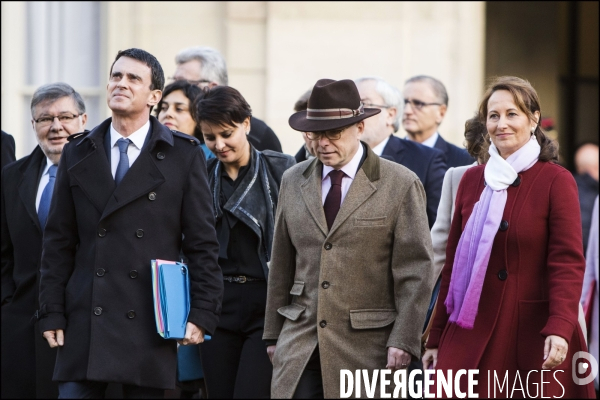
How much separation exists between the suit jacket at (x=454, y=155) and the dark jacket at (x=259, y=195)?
1.70m

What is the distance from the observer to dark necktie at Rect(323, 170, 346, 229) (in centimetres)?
564

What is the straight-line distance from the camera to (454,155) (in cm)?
833

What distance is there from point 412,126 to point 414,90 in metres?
0.30

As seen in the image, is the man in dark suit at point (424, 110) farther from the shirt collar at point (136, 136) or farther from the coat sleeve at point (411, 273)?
the shirt collar at point (136, 136)

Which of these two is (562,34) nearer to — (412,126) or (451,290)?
(412,126)

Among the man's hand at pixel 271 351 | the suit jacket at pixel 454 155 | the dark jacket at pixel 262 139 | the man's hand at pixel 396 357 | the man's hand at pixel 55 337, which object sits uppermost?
the dark jacket at pixel 262 139

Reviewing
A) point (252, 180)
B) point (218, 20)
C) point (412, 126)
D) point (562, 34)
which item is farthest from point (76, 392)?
point (562, 34)

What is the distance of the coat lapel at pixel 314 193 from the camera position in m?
5.61

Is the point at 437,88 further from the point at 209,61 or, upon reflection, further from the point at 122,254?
the point at 122,254

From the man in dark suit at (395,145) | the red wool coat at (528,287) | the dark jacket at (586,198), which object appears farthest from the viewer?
the dark jacket at (586,198)

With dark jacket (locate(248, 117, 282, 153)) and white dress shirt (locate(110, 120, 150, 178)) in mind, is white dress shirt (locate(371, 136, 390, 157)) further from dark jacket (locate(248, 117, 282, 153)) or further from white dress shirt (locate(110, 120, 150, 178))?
white dress shirt (locate(110, 120, 150, 178))

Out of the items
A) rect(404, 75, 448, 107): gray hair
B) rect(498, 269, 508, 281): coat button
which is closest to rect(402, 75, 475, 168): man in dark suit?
rect(404, 75, 448, 107): gray hair

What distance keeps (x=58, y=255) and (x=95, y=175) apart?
404 millimetres

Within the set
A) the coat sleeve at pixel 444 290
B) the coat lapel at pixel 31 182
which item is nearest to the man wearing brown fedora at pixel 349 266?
the coat sleeve at pixel 444 290
